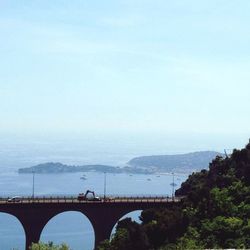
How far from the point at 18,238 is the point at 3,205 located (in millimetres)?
53603

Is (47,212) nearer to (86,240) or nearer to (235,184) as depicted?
(235,184)

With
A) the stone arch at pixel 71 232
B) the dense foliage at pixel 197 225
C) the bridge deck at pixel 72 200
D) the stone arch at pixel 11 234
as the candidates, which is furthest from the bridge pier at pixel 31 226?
the stone arch at pixel 11 234

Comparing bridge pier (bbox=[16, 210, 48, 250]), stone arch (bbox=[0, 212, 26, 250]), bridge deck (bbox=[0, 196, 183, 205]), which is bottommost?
stone arch (bbox=[0, 212, 26, 250])

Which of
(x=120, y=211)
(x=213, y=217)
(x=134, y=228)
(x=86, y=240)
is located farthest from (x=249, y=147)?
(x=86, y=240)

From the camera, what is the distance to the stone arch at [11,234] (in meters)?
112

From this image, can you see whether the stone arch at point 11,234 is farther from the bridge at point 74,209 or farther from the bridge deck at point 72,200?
the bridge at point 74,209

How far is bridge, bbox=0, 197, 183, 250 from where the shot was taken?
2746 inches

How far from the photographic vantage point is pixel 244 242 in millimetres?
47812

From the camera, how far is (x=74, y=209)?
71.8m

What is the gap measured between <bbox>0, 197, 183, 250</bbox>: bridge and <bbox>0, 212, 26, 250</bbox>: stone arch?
38.6m

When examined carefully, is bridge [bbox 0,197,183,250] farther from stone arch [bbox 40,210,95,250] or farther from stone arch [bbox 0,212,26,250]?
stone arch [bbox 0,212,26,250]

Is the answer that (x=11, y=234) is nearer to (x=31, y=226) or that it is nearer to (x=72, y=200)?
(x=72, y=200)

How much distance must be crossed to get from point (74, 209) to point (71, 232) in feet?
188

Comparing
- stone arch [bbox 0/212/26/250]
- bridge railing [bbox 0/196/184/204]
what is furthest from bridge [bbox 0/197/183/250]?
stone arch [bbox 0/212/26/250]
